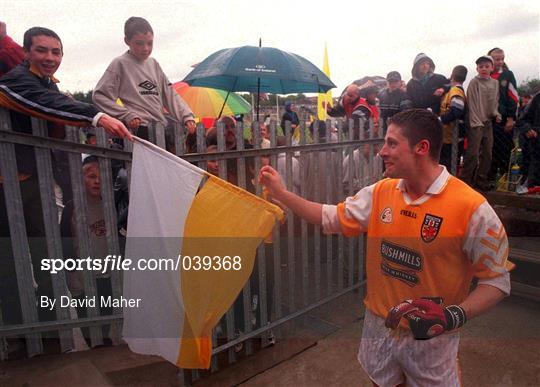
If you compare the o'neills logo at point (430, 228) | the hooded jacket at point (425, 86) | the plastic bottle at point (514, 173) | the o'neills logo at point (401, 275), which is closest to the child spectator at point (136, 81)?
the o'neills logo at point (401, 275)

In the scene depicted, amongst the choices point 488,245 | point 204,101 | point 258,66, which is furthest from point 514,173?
point 204,101

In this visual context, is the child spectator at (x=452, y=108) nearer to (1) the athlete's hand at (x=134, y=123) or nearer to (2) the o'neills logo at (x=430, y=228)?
(2) the o'neills logo at (x=430, y=228)

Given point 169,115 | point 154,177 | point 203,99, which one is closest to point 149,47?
point 169,115

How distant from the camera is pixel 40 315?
8.85 feet

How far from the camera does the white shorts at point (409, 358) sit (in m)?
2.04

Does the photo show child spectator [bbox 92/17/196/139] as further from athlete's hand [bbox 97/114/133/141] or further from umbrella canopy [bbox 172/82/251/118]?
umbrella canopy [bbox 172/82/251/118]

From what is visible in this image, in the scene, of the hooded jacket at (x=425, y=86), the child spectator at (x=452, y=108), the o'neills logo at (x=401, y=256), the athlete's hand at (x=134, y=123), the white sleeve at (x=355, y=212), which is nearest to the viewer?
the o'neills logo at (x=401, y=256)

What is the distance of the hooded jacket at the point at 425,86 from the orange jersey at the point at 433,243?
13.7 ft

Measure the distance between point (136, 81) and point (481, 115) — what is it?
183 inches

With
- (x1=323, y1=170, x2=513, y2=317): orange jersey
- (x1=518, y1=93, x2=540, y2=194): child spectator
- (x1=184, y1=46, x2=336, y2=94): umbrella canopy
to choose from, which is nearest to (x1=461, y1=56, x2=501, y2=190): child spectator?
(x1=518, y1=93, x2=540, y2=194): child spectator

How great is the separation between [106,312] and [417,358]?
208 cm

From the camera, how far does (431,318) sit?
1.76 meters

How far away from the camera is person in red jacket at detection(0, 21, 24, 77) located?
11.9ft

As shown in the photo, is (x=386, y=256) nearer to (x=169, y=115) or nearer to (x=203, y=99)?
(x=169, y=115)
